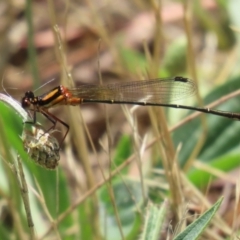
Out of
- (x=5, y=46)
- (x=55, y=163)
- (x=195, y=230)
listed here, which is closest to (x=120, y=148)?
(x=55, y=163)

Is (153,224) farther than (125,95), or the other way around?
(125,95)

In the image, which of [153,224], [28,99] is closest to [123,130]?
[28,99]

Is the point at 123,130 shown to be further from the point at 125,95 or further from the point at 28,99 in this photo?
the point at 28,99

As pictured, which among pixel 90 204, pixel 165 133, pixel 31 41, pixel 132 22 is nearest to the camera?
pixel 165 133

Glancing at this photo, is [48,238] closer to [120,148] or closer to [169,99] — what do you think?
[120,148]

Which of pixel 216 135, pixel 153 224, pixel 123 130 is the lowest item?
pixel 153 224

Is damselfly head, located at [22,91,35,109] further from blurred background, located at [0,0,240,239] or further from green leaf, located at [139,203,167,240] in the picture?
green leaf, located at [139,203,167,240]
